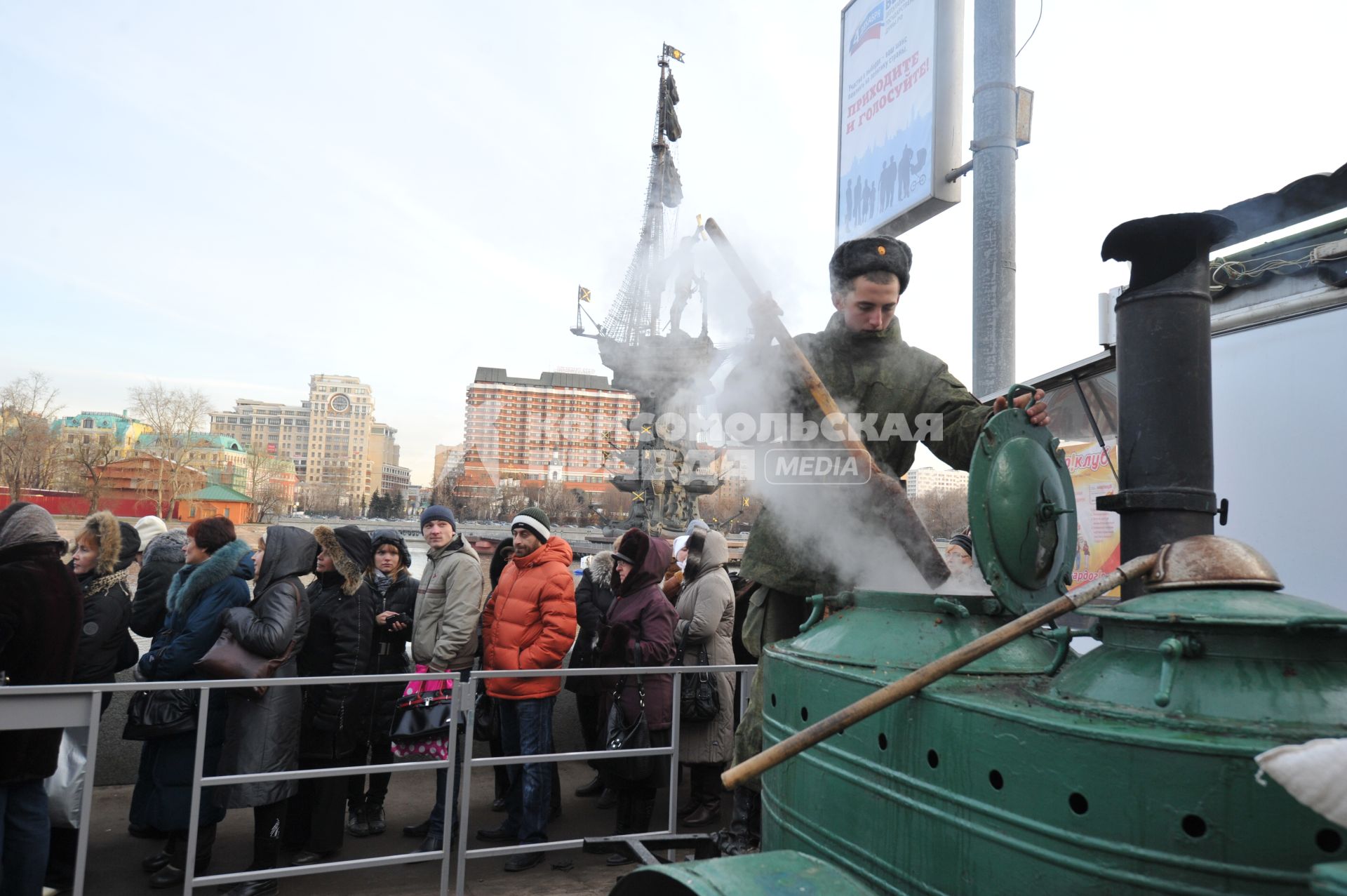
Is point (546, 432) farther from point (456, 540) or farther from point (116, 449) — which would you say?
point (456, 540)

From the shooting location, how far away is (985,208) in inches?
211

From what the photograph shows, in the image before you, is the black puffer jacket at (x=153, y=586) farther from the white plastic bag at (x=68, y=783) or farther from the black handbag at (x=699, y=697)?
the black handbag at (x=699, y=697)

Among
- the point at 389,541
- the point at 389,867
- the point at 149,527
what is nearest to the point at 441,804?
the point at 389,867

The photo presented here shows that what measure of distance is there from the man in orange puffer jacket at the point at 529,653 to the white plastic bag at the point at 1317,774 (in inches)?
162

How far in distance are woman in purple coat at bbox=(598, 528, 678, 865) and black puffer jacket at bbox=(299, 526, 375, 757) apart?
157 cm

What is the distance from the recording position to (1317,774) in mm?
1119

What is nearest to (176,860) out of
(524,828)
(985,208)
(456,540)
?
(524,828)

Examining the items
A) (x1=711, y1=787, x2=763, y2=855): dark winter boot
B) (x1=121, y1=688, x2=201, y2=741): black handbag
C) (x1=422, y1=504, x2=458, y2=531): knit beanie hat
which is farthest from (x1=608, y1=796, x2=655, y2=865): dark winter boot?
(x1=121, y1=688, x2=201, y2=741): black handbag

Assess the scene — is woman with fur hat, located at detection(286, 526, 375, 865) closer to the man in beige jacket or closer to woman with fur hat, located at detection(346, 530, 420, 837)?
woman with fur hat, located at detection(346, 530, 420, 837)

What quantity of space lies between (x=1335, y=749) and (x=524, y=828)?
14.6 ft

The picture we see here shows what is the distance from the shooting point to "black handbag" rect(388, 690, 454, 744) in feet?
15.0

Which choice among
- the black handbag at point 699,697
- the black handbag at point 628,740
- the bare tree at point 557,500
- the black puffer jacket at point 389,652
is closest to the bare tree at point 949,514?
the black handbag at point 699,697

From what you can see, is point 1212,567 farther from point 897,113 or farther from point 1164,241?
point 897,113

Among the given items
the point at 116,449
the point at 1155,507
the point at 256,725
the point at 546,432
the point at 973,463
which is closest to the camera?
the point at 973,463
